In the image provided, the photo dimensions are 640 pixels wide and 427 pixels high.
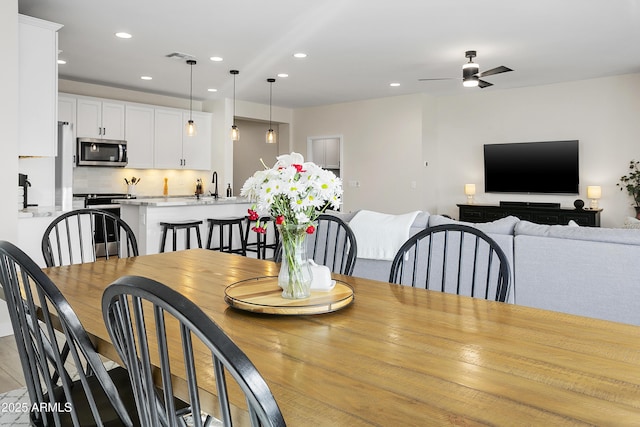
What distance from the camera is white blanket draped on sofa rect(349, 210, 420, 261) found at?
142 inches

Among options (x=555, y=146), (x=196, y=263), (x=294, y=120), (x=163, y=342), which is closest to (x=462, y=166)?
(x=555, y=146)

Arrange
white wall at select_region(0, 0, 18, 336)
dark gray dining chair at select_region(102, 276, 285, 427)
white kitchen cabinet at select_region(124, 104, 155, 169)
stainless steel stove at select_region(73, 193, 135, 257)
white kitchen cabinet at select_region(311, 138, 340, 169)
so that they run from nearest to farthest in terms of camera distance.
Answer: dark gray dining chair at select_region(102, 276, 285, 427), white wall at select_region(0, 0, 18, 336), stainless steel stove at select_region(73, 193, 135, 257), white kitchen cabinet at select_region(124, 104, 155, 169), white kitchen cabinet at select_region(311, 138, 340, 169)

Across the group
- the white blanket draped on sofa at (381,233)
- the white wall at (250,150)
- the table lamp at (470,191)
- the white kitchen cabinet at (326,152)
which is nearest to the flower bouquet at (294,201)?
the white blanket draped on sofa at (381,233)

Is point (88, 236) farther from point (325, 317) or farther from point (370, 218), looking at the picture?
point (325, 317)

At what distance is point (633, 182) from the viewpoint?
6555mm

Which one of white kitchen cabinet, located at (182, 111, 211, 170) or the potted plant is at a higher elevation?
white kitchen cabinet, located at (182, 111, 211, 170)

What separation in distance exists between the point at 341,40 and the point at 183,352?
462 centimetres

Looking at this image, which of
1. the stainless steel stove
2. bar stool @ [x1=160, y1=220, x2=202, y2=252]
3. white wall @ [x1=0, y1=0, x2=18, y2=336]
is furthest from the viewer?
the stainless steel stove

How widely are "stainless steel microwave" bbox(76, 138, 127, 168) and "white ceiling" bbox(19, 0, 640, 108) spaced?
34.4 inches

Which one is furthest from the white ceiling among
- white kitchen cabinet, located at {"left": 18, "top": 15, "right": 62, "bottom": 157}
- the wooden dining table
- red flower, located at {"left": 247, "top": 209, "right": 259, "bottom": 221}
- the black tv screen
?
the wooden dining table

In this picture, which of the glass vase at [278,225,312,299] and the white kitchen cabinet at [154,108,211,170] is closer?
the glass vase at [278,225,312,299]

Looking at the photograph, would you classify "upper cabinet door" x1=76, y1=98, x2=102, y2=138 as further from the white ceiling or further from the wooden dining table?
the wooden dining table

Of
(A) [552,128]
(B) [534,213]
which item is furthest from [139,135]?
(A) [552,128]

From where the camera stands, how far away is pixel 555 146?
23.4 feet
